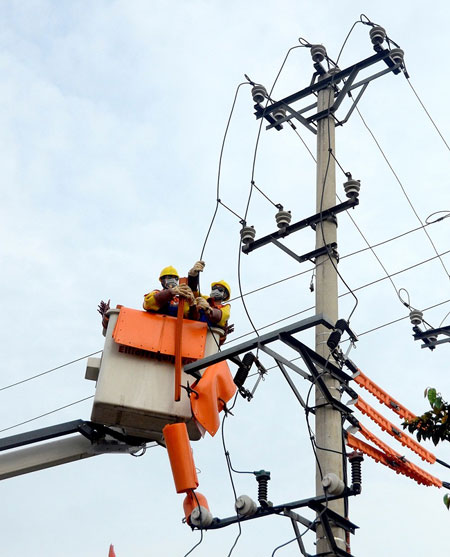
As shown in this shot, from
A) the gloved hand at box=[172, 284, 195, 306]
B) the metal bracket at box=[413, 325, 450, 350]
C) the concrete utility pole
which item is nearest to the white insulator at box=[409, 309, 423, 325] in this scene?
the metal bracket at box=[413, 325, 450, 350]

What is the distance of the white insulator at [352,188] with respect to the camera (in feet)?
32.3

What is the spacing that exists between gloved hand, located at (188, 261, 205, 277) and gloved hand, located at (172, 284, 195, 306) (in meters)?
0.16

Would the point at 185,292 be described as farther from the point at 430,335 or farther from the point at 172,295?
the point at 430,335

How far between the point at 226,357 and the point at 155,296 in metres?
1.59

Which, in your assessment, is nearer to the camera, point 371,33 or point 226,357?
point 226,357

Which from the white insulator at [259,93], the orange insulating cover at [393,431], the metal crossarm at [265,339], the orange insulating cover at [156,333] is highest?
the white insulator at [259,93]

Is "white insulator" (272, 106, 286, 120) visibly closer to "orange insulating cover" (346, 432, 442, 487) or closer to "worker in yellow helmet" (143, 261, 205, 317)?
"worker in yellow helmet" (143, 261, 205, 317)

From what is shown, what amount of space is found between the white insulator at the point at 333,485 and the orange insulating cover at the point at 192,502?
1369mm

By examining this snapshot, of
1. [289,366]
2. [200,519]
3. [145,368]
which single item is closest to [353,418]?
[289,366]

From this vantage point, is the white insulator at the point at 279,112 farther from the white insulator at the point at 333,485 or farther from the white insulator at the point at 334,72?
the white insulator at the point at 333,485

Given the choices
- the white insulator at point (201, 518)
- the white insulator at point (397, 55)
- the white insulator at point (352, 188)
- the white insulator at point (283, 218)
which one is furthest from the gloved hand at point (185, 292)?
the white insulator at point (397, 55)

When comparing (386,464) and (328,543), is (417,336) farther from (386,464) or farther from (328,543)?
(328,543)

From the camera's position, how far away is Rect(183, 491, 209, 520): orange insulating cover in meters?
8.85

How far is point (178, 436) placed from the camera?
363 inches
